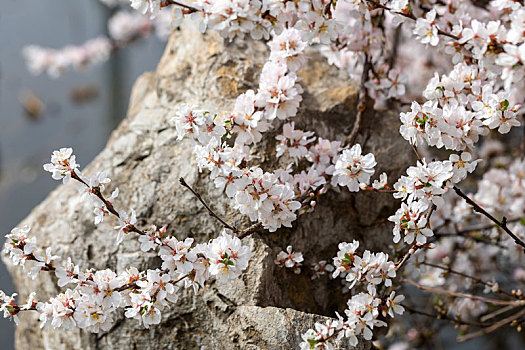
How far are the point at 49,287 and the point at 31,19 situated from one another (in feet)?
8.73

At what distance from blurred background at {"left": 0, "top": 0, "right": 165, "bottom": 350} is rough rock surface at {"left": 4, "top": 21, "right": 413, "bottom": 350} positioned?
1.91 m

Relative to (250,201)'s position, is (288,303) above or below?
below

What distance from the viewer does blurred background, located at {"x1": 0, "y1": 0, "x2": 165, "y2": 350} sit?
3.13 metres

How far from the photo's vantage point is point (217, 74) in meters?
1.27

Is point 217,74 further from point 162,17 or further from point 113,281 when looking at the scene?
point 162,17

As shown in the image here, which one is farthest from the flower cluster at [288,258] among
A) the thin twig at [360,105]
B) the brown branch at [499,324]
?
the brown branch at [499,324]

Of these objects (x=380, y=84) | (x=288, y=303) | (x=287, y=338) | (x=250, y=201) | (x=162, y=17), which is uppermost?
(x=162, y=17)

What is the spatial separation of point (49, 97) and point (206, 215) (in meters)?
2.59

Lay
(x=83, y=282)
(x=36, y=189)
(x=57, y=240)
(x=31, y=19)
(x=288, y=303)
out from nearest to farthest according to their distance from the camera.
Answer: (x=83, y=282) < (x=288, y=303) < (x=57, y=240) < (x=36, y=189) < (x=31, y=19)

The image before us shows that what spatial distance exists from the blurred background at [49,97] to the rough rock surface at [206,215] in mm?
1909

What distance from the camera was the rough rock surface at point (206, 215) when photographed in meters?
1.09

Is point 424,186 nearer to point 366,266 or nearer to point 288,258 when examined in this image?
point 366,266

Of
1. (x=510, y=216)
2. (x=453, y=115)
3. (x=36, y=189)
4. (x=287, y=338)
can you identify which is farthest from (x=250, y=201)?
(x=36, y=189)

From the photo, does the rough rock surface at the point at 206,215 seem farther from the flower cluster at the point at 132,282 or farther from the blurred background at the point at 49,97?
the blurred background at the point at 49,97
